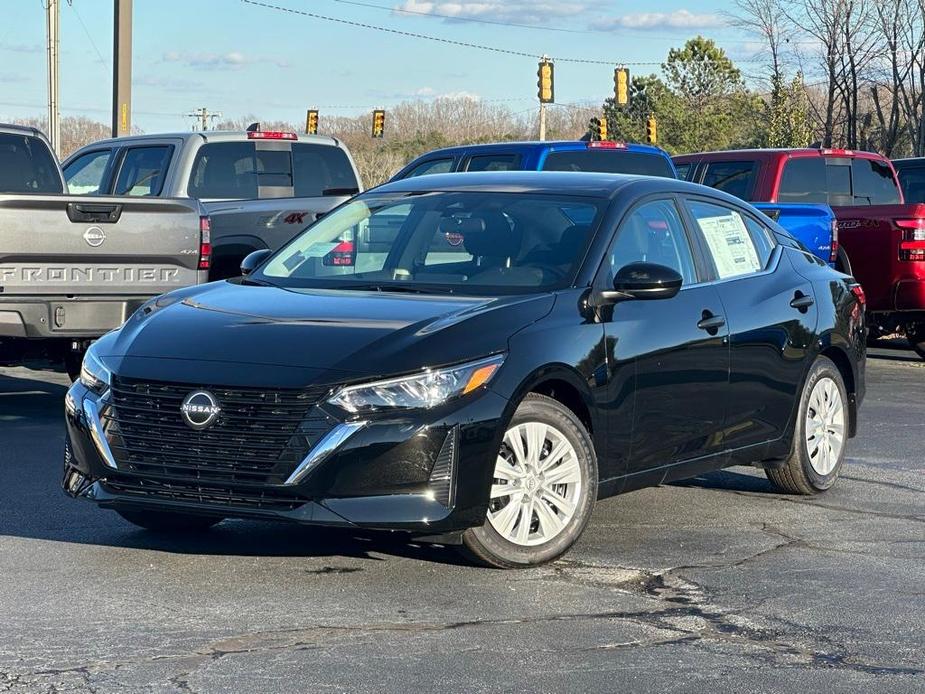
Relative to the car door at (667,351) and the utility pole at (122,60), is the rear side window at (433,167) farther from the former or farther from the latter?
the utility pole at (122,60)

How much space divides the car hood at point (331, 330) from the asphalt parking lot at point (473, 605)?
851 millimetres

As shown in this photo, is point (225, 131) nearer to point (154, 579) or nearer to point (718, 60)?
point (154, 579)

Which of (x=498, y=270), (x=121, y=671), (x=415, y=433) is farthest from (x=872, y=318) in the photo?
(x=121, y=671)

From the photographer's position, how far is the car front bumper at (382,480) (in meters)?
5.80

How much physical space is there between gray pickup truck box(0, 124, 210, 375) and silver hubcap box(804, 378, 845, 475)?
4.48 m

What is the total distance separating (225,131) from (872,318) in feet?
20.9

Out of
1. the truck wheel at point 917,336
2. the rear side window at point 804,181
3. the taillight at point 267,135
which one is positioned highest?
the taillight at point 267,135

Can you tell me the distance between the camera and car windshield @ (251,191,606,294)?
691 cm

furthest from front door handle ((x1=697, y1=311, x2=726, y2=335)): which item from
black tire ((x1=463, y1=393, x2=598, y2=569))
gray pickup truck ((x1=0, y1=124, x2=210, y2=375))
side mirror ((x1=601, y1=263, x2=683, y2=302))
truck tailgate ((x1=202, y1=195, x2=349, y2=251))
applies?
truck tailgate ((x1=202, y1=195, x2=349, y2=251))

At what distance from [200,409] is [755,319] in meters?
2.97

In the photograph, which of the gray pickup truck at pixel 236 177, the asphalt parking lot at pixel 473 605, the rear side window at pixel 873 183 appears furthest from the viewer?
the rear side window at pixel 873 183

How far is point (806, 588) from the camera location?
20.2ft

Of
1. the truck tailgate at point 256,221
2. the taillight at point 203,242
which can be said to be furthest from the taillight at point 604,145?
the taillight at point 203,242

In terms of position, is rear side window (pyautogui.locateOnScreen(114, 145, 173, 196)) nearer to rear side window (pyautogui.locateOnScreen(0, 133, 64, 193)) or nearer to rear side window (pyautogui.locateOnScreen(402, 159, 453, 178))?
rear side window (pyautogui.locateOnScreen(0, 133, 64, 193))
